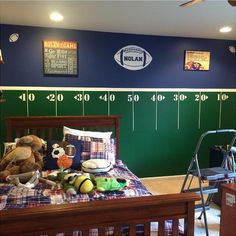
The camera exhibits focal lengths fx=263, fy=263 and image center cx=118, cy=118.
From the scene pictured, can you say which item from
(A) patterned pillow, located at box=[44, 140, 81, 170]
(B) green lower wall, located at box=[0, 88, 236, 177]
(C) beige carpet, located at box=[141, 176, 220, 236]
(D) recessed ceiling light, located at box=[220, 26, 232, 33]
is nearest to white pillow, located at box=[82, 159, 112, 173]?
(A) patterned pillow, located at box=[44, 140, 81, 170]

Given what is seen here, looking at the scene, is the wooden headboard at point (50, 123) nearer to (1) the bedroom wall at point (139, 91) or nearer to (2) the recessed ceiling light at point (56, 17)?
(1) the bedroom wall at point (139, 91)

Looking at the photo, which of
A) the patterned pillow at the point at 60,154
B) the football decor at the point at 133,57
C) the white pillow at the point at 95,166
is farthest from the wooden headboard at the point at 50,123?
the football decor at the point at 133,57

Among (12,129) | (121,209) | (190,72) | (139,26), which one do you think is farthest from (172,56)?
(121,209)

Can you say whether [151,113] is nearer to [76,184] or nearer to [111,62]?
[111,62]

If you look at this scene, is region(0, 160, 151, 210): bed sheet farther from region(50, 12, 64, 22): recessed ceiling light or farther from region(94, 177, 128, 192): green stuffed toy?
region(50, 12, 64, 22): recessed ceiling light

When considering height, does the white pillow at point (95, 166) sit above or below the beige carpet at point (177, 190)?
above

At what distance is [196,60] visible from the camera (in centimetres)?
414

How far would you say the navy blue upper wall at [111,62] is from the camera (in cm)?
347

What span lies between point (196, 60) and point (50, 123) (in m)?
2.47

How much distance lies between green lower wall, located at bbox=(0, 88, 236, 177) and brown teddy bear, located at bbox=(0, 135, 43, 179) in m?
1.09

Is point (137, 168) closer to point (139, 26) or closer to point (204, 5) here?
point (139, 26)

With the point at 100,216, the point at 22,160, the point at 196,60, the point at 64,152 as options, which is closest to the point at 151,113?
the point at 196,60

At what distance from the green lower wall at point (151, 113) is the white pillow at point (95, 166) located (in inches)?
53.2

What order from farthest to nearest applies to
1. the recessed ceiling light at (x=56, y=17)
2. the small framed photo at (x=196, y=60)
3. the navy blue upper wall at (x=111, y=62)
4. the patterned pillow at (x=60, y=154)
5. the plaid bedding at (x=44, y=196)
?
1. the small framed photo at (x=196, y=60)
2. the navy blue upper wall at (x=111, y=62)
3. the recessed ceiling light at (x=56, y=17)
4. the patterned pillow at (x=60, y=154)
5. the plaid bedding at (x=44, y=196)
